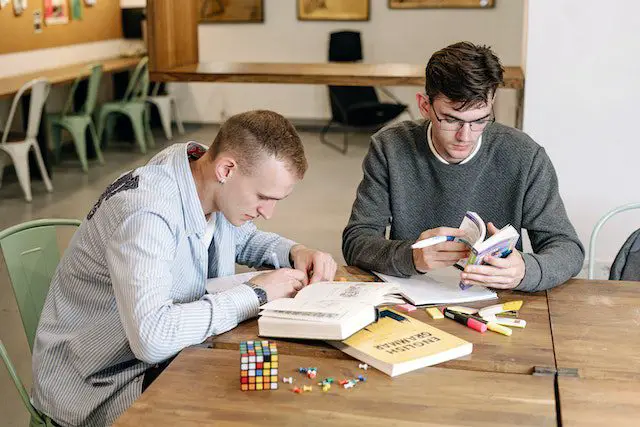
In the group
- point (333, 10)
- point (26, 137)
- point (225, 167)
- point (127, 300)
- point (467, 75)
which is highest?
point (333, 10)

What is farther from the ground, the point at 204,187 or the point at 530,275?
the point at 204,187

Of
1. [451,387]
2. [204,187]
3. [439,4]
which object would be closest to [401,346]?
[451,387]

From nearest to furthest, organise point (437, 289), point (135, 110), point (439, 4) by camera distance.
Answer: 1. point (437, 289)
2. point (135, 110)
3. point (439, 4)

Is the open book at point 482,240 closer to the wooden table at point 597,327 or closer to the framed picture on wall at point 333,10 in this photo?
the wooden table at point 597,327

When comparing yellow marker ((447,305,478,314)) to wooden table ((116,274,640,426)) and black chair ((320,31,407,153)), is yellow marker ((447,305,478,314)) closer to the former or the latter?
wooden table ((116,274,640,426))

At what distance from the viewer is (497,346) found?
1814mm

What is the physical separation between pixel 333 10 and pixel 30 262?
278 inches

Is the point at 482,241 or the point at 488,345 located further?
the point at 482,241

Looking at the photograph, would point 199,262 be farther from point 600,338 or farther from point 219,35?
point 219,35

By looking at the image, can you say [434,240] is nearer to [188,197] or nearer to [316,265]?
[316,265]

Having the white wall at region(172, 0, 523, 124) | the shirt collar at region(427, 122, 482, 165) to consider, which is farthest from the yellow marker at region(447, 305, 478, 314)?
the white wall at region(172, 0, 523, 124)

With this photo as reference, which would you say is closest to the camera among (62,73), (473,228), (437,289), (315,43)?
(473,228)

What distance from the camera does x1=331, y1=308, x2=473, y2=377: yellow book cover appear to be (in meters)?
1.70

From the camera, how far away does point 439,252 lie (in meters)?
2.09
